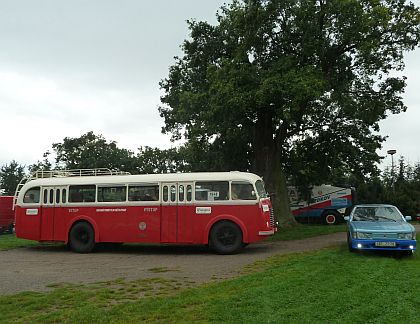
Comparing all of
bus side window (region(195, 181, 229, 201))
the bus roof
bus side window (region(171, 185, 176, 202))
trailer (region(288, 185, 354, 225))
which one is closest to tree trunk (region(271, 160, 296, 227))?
trailer (region(288, 185, 354, 225))

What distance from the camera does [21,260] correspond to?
573 inches

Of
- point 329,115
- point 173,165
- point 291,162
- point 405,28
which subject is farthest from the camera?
point 173,165

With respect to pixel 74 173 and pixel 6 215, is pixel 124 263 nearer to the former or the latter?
pixel 74 173

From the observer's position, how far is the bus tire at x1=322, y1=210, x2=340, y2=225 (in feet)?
111

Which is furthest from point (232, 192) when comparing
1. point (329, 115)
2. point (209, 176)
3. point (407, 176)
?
point (407, 176)

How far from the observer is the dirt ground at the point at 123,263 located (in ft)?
Result: 34.6

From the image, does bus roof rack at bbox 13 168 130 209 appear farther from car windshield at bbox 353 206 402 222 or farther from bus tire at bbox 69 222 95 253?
car windshield at bbox 353 206 402 222

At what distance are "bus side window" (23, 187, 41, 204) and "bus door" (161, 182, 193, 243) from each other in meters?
4.91

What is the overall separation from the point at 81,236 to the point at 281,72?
1040 centimetres

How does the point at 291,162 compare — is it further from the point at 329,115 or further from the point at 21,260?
the point at 21,260

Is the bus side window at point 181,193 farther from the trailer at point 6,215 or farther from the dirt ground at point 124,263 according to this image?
the trailer at point 6,215

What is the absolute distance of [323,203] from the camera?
34.5 metres

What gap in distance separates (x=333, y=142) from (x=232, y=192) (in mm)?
14369

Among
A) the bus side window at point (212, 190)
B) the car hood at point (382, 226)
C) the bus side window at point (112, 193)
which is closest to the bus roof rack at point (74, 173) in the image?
the bus side window at point (112, 193)
